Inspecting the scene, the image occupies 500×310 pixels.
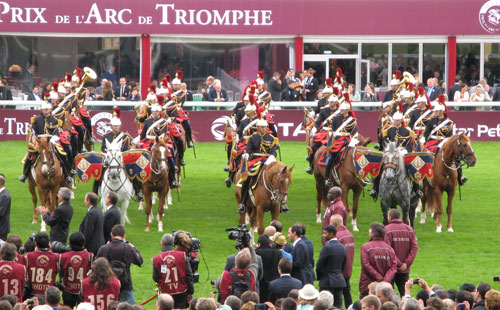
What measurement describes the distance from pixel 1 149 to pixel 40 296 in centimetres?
2157

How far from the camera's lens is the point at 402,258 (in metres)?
16.8

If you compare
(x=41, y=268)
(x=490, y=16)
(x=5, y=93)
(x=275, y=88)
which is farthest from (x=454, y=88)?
(x=41, y=268)

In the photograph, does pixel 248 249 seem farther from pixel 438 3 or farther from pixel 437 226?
pixel 438 3

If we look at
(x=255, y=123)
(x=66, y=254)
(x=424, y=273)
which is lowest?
(x=424, y=273)

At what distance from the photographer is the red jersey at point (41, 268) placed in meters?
14.6

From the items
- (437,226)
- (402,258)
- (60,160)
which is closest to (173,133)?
(60,160)

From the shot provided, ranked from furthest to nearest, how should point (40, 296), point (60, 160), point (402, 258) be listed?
point (60, 160), point (402, 258), point (40, 296)

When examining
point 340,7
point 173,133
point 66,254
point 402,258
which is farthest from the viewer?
point 340,7

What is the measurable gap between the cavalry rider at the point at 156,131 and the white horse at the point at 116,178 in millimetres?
1565

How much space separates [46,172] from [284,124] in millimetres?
14412

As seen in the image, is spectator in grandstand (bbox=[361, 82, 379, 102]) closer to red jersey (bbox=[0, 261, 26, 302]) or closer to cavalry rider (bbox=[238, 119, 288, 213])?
cavalry rider (bbox=[238, 119, 288, 213])

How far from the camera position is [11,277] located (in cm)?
1413

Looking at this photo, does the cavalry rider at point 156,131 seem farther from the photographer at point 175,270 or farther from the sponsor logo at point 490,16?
the sponsor logo at point 490,16

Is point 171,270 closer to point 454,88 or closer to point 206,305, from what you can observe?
point 206,305
